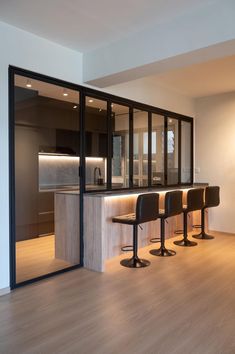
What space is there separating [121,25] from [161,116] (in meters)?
2.63

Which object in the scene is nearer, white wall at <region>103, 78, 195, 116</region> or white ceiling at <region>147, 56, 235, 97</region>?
white ceiling at <region>147, 56, 235, 97</region>

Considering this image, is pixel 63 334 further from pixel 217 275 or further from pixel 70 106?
pixel 70 106

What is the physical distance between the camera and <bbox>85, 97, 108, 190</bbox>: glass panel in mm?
4262

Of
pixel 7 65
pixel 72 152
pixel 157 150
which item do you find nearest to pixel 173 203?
pixel 157 150

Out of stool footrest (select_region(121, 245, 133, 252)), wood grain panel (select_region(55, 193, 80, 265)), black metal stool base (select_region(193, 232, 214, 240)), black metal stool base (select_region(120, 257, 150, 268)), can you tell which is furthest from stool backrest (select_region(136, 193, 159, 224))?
black metal stool base (select_region(193, 232, 214, 240))

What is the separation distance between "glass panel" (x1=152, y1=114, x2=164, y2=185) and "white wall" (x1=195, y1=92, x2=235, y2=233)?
Result: 1243 millimetres

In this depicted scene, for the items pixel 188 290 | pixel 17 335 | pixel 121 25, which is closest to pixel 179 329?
pixel 188 290

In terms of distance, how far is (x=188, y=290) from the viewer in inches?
131

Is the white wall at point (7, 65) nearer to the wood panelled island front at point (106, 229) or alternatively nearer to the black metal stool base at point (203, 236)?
the wood panelled island front at point (106, 229)

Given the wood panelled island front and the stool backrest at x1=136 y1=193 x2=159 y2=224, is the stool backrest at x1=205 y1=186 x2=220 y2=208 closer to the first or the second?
the wood panelled island front

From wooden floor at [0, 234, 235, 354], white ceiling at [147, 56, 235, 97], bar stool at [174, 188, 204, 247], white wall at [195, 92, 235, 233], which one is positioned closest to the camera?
wooden floor at [0, 234, 235, 354]

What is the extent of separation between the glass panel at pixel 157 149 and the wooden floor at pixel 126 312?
1.98 m

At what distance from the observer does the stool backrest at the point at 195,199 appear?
16.7ft

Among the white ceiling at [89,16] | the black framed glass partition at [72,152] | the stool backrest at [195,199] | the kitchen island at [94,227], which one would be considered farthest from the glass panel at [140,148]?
the white ceiling at [89,16]
